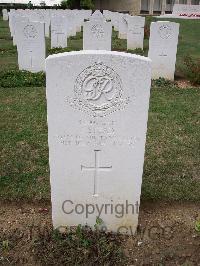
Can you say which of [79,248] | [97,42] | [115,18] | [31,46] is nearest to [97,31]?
[97,42]

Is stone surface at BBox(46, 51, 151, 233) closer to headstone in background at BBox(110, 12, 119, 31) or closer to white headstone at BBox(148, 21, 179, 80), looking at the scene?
white headstone at BBox(148, 21, 179, 80)

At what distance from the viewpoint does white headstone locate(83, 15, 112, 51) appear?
11688 millimetres

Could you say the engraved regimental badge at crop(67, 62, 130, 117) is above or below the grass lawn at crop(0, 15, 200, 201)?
above

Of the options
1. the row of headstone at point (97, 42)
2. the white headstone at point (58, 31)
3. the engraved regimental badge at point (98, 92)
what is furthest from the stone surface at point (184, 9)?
the engraved regimental badge at point (98, 92)

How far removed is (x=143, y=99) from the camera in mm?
3328

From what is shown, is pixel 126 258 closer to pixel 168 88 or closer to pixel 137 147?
pixel 137 147

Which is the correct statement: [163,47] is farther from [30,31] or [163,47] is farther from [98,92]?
[98,92]

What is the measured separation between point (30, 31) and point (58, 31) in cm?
408

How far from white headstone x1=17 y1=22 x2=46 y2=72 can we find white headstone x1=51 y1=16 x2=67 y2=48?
366cm

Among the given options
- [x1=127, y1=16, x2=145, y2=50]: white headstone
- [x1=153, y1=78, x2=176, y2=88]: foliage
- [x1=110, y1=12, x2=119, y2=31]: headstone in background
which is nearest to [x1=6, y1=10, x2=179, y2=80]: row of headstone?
[x1=153, y1=78, x2=176, y2=88]: foliage

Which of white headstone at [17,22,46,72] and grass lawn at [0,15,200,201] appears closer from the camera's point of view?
grass lawn at [0,15,200,201]

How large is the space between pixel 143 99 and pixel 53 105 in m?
0.79

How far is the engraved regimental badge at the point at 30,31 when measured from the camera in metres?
10.0

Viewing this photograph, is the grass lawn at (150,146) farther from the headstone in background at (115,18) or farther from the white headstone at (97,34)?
the headstone in background at (115,18)
